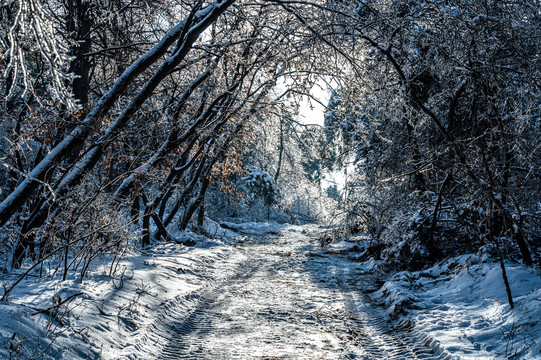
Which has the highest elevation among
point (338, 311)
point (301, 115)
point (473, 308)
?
Result: point (301, 115)

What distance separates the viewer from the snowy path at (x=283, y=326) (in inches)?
158

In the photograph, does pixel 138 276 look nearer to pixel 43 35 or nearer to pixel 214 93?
pixel 43 35

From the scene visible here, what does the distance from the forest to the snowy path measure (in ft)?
4.97

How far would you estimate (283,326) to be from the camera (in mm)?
4867

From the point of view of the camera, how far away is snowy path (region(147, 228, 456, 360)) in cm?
401

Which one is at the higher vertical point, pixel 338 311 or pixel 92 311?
pixel 92 311

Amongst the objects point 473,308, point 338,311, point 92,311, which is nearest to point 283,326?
point 338,311

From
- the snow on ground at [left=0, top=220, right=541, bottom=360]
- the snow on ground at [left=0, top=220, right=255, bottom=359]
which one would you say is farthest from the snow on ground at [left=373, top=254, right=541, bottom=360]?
the snow on ground at [left=0, top=220, right=255, bottom=359]

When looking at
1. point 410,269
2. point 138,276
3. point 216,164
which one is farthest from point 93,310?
point 216,164

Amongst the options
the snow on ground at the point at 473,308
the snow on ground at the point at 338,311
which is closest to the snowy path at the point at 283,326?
the snow on ground at the point at 338,311

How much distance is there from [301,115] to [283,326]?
712 centimetres

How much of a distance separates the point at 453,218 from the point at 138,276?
649 cm

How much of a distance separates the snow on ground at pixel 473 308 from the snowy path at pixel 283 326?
0.34m

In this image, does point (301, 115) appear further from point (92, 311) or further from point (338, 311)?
point (92, 311)
